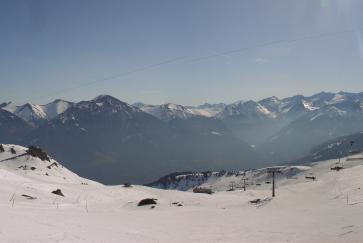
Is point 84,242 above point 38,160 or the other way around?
the other way around

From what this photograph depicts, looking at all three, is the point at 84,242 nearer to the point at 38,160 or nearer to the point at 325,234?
the point at 325,234

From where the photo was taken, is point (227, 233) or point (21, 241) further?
point (227, 233)

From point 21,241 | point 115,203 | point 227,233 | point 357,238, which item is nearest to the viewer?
point 21,241

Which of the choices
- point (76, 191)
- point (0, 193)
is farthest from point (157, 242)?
point (76, 191)

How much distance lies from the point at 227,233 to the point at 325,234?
668cm

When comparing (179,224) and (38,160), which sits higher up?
(38,160)

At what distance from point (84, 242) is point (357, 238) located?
14.5 m

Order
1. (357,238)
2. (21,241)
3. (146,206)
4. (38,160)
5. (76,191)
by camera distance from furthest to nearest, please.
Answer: (38,160), (76,191), (146,206), (357,238), (21,241)

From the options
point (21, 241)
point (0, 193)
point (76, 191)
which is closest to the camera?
point (21, 241)

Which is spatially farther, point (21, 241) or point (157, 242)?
point (157, 242)

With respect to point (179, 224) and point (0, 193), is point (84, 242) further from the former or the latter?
point (0, 193)

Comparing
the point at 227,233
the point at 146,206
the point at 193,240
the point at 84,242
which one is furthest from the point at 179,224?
the point at 146,206

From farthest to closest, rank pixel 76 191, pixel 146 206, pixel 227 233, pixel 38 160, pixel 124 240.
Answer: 1. pixel 38 160
2. pixel 76 191
3. pixel 146 206
4. pixel 227 233
5. pixel 124 240

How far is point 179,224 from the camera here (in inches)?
1320
